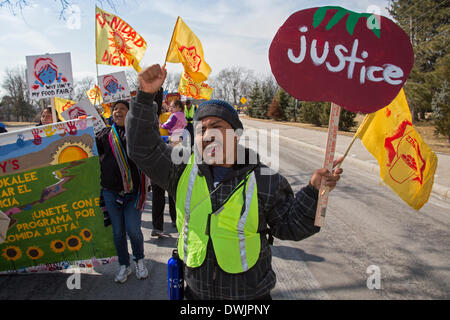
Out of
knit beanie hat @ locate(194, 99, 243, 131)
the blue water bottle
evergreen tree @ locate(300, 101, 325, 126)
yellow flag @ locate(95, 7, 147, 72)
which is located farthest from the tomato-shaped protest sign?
evergreen tree @ locate(300, 101, 325, 126)

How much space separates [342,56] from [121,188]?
243 centimetres

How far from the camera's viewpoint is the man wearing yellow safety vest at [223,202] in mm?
1587

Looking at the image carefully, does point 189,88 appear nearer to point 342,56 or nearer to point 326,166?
point 342,56

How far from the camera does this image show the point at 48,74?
14.9 feet

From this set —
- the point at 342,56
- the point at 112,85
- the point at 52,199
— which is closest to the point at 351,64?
the point at 342,56

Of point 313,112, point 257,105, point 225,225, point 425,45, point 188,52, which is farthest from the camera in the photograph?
point 257,105

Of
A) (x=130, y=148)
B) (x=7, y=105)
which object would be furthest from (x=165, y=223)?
(x=7, y=105)

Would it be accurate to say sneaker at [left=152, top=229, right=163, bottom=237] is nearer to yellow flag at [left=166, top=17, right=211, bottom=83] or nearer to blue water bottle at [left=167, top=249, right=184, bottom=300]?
yellow flag at [left=166, top=17, right=211, bottom=83]

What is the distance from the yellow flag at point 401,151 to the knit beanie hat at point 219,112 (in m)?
0.89

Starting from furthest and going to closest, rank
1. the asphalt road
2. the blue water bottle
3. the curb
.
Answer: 1. the curb
2. the asphalt road
3. the blue water bottle

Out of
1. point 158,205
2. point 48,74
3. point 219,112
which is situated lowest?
point 158,205

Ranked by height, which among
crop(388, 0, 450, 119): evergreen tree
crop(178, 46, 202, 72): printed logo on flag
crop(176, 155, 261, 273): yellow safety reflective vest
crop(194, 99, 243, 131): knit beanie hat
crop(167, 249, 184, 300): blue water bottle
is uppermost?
crop(388, 0, 450, 119): evergreen tree

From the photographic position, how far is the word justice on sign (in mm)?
1652

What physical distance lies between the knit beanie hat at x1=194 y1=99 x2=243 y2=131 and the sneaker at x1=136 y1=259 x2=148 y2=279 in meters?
2.29
